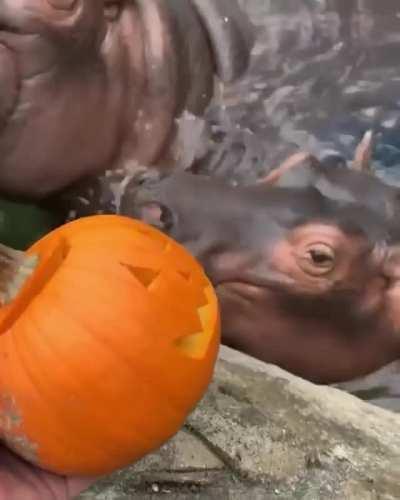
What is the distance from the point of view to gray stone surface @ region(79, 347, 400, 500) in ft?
2.92

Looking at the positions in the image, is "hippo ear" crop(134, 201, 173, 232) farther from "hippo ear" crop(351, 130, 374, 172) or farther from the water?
"hippo ear" crop(351, 130, 374, 172)

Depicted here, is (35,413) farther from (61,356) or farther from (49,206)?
(49,206)

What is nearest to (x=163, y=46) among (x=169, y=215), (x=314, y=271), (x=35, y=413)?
(x=169, y=215)

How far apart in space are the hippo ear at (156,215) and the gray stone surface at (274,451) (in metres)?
0.17

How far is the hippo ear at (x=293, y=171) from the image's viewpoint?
0.95 m

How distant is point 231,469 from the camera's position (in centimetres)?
91

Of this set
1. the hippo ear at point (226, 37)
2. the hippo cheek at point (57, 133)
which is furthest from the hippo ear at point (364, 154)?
the hippo cheek at point (57, 133)

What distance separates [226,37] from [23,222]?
31cm

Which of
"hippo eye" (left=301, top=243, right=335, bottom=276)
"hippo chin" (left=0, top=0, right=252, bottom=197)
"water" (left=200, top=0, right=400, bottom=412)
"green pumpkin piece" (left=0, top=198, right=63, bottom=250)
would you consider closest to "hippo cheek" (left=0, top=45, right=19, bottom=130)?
"hippo chin" (left=0, top=0, right=252, bottom=197)

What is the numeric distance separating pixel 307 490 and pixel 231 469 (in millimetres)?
80

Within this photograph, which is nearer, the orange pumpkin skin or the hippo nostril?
the orange pumpkin skin

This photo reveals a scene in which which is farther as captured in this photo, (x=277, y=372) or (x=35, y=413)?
(x=277, y=372)

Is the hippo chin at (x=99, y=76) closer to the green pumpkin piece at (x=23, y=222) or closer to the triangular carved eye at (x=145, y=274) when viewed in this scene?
the green pumpkin piece at (x=23, y=222)

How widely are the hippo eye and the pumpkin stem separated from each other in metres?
0.29
